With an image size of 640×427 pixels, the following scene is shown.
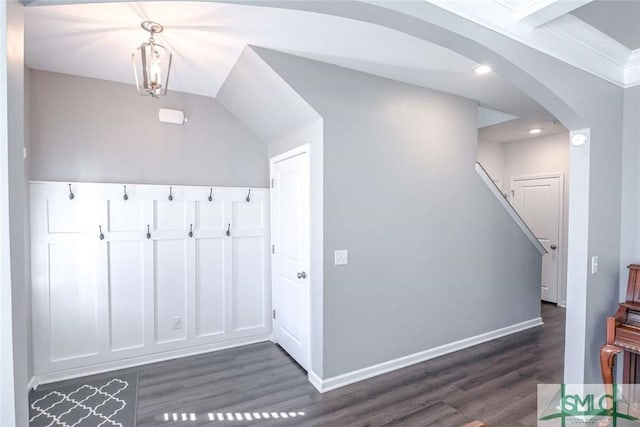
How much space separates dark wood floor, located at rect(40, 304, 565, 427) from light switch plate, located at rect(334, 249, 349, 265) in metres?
1.02

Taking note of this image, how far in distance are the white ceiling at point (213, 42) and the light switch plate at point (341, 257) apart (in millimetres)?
1532

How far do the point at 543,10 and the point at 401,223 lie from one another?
1.80 m

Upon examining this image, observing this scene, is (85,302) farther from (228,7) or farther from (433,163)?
(433,163)

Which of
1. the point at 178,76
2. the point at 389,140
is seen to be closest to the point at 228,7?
the point at 178,76

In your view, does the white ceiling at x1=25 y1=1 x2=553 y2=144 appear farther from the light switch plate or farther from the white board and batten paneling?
the light switch plate

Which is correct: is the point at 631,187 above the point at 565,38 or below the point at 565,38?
below

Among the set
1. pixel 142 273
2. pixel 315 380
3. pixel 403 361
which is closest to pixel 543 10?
pixel 403 361

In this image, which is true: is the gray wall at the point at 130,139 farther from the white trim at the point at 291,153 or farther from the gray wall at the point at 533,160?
the gray wall at the point at 533,160

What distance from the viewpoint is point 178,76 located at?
2.95 meters

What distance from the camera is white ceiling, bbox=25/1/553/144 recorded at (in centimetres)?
198

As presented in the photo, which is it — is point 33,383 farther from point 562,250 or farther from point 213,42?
point 562,250

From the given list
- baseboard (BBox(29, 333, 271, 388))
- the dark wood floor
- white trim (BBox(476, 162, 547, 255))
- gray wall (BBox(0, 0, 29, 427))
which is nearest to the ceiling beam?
white trim (BBox(476, 162, 547, 255))

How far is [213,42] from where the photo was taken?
232cm

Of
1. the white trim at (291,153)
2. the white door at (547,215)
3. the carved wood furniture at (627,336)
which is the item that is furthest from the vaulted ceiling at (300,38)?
the white door at (547,215)
